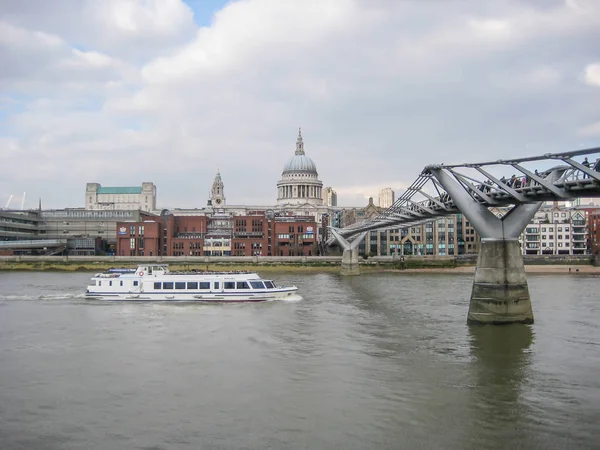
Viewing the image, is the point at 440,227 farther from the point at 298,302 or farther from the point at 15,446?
the point at 15,446

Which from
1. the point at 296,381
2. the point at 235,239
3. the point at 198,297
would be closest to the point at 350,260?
the point at 235,239

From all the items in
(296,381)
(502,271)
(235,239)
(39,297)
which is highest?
(235,239)

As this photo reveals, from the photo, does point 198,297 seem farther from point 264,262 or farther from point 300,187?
point 300,187

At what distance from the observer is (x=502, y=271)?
31453 mm

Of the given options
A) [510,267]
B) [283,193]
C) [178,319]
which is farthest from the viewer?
[283,193]

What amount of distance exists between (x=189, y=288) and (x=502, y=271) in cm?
2304

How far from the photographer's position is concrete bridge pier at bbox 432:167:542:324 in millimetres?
31359

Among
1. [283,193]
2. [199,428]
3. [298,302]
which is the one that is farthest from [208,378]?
[283,193]

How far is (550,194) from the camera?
86.5ft

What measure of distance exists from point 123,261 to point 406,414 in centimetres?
8704

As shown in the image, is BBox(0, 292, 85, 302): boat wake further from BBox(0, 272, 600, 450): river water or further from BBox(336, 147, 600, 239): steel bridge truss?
BBox(336, 147, 600, 239): steel bridge truss

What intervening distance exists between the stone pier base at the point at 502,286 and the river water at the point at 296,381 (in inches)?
31.2

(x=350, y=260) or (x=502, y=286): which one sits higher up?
(x=350, y=260)

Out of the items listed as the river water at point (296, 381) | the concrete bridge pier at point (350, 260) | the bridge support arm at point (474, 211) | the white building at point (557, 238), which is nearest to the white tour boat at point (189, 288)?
the river water at point (296, 381)
